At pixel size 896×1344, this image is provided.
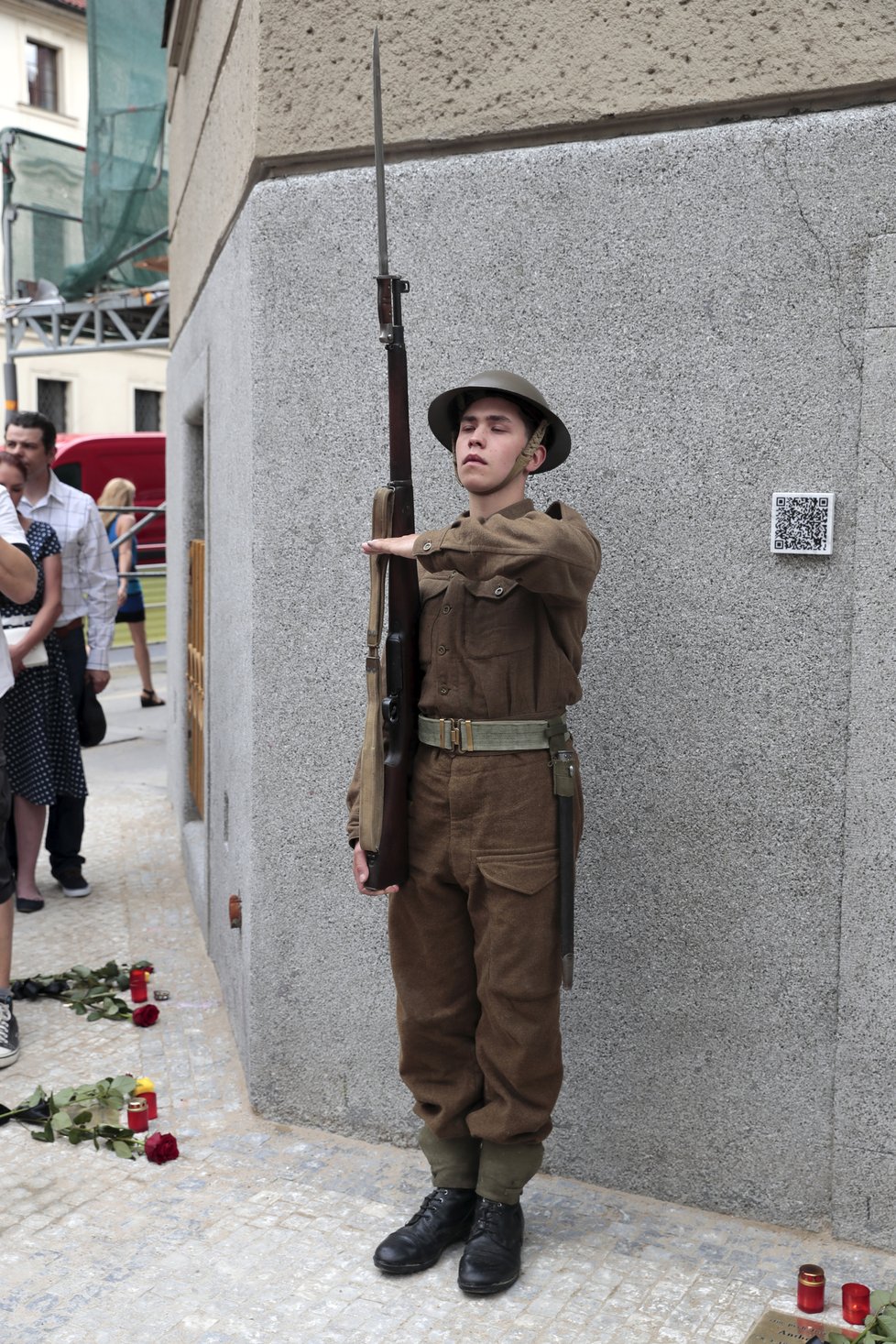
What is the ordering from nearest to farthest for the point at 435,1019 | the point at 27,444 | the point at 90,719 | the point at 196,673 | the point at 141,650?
the point at 435,1019, the point at 27,444, the point at 90,719, the point at 196,673, the point at 141,650

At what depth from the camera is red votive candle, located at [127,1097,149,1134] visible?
12.7 ft

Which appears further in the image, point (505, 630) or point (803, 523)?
point (803, 523)

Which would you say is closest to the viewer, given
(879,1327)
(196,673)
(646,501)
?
(879,1327)

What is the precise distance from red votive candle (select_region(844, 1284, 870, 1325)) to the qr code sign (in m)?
1.54

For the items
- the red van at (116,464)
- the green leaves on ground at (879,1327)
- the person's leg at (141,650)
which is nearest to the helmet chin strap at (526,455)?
the green leaves on ground at (879,1327)

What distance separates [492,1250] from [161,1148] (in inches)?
39.6

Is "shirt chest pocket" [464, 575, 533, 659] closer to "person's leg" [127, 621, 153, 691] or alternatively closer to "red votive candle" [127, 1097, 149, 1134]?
"red votive candle" [127, 1097, 149, 1134]

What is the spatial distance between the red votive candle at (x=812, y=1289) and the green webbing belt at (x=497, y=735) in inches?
47.4

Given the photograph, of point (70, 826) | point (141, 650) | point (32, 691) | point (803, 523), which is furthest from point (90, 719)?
point (141, 650)

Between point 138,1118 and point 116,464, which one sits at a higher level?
point 116,464

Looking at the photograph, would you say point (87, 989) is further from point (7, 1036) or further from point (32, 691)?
point (32, 691)

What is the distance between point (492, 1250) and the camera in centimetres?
309

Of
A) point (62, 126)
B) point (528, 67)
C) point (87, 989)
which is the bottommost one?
point (87, 989)

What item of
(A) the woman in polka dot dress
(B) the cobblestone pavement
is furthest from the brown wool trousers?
(A) the woman in polka dot dress
